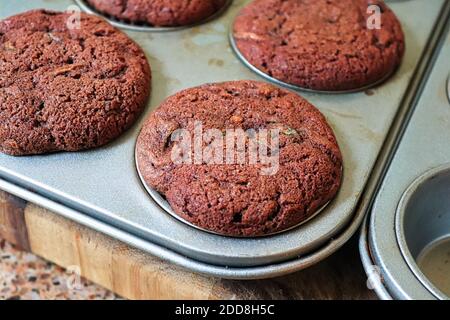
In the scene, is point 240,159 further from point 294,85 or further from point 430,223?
point 430,223

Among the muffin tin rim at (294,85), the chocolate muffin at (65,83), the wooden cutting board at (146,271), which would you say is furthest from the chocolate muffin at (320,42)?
the wooden cutting board at (146,271)

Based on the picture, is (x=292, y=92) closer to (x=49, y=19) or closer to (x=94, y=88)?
(x=94, y=88)

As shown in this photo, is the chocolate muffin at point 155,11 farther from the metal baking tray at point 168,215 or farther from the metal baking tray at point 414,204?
the metal baking tray at point 414,204

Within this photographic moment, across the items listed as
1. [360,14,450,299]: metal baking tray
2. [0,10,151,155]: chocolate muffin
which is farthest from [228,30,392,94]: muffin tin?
[0,10,151,155]: chocolate muffin

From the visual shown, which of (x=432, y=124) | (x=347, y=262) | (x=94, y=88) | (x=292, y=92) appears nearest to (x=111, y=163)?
(x=94, y=88)

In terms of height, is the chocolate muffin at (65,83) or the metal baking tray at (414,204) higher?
the chocolate muffin at (65,83)

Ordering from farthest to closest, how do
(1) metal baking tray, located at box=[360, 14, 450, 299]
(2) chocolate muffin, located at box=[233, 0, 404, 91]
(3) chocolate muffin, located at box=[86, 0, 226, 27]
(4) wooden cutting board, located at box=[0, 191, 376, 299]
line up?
(3) chocolate muffin, located at box=[86, 0, 226, 27] < (2) chocolate muffin, located at box=[233, 0, 404, 91] < (4) wooden cutting board, located at box=[0, 191, 376, 299] < (1) metal baking tray, located at box=[360, 14, 450, 299]

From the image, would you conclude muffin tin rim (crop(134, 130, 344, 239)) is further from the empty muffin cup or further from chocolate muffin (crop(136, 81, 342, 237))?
the empty muffin cup
